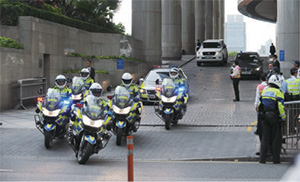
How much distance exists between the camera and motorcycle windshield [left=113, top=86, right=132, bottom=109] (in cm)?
1477

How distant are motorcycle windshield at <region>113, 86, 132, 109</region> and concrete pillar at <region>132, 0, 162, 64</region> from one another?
2709 cm

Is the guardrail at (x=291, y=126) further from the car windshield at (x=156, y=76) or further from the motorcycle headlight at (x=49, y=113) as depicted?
the car windshield at (x=156, y=76)

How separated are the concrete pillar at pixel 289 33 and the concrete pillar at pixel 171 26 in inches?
825

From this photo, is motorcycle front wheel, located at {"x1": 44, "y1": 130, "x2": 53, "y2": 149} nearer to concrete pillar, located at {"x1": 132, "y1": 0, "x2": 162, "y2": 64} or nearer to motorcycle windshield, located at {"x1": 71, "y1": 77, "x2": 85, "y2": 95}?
motorcycle windshield, located at {"x1": 71, "y1": 77, "x2": 85, "y2": 95}

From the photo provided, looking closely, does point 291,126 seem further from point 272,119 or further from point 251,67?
point 251,67

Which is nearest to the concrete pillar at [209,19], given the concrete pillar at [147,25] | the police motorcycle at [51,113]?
the concrete pillar at [147,25]

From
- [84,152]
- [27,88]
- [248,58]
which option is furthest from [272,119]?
[248,58]

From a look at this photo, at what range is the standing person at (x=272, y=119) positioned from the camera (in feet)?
39.7

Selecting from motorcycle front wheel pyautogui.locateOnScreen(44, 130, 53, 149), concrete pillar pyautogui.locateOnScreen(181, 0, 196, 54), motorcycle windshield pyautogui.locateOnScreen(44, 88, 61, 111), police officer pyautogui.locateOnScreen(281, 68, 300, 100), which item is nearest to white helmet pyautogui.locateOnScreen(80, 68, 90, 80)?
motorcycle windshield pyautogui.locateOnScreen(44, 88, 61, 111)

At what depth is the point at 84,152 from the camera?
1188 cm

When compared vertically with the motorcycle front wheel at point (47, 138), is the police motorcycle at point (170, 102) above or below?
above

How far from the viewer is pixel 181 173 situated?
36.2 ft

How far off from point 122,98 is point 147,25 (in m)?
27.3

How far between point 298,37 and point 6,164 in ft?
71.0
